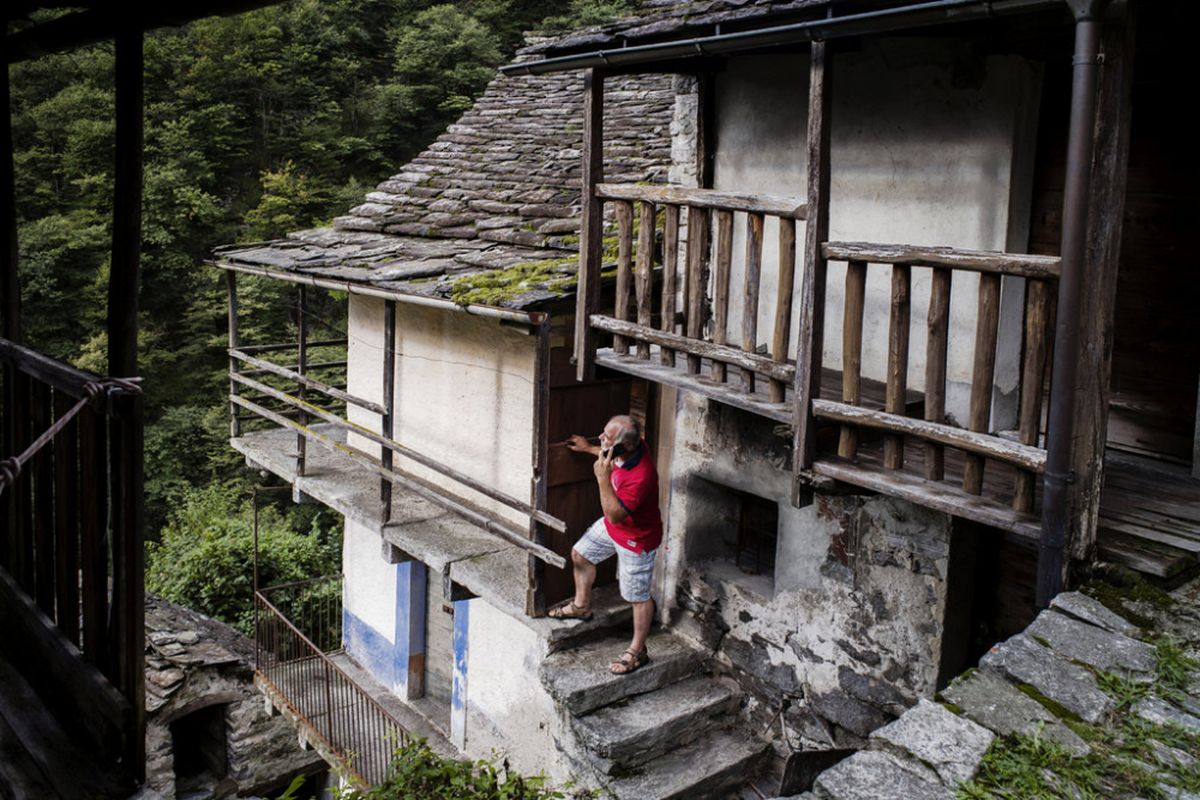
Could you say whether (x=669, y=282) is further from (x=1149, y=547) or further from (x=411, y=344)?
(x=411, y=344)

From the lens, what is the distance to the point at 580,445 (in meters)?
6.99

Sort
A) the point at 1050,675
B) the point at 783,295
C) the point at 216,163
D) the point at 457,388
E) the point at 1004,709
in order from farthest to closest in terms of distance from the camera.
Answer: the point at 216,163 < the point at 457,388 < the point at 783,295 < the point at 1050,675 < the point at 1004,709

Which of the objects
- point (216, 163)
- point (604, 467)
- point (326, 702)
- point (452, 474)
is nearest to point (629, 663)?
point (604, 467)

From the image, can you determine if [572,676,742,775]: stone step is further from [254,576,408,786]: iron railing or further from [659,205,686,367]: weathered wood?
[659,205,686,367]: weathered wood

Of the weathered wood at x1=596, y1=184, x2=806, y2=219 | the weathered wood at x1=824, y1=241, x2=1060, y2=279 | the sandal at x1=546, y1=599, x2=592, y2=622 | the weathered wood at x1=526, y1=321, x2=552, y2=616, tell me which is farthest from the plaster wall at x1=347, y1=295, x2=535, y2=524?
the weathered wood at x1=824, y1=241, x2=1060, y2=279

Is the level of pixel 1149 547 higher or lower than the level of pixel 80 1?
lower

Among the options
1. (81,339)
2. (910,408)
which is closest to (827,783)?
(910,408)

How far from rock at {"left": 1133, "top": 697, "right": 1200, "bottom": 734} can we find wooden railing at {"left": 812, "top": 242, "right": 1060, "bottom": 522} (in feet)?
2.81

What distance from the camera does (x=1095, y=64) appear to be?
3.32 metres

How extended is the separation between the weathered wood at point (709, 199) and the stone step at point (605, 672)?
3165 millimetres

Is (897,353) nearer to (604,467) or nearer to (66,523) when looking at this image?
(604,467)

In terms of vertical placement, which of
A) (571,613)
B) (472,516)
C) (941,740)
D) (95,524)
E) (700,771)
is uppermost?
(95,524)

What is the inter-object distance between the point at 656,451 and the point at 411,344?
113 inches

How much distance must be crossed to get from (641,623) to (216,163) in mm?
22171
